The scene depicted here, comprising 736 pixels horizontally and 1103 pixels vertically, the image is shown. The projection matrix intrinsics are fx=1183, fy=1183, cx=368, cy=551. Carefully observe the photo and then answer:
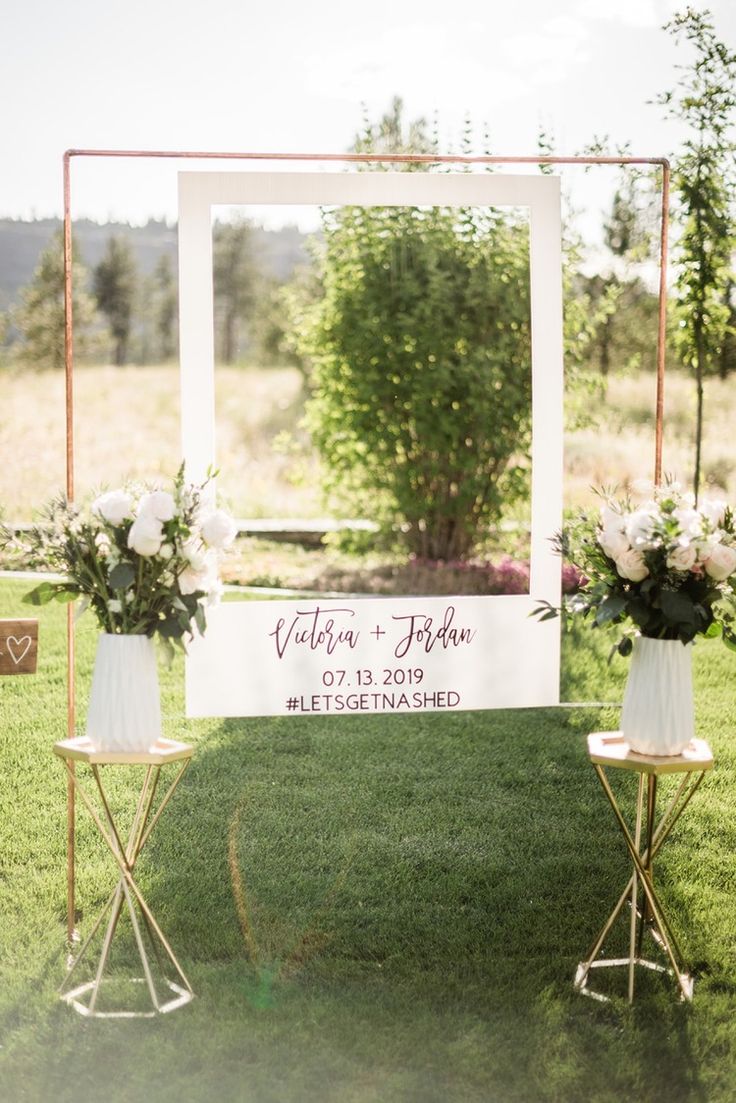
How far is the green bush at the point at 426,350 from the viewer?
668 centimetres

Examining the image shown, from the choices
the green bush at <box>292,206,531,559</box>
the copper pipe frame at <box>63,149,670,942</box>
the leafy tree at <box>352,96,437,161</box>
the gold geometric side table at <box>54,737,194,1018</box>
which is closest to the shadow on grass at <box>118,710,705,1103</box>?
the gold geometric side table at <box>54,737,194,1018</box>

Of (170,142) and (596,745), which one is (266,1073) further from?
(170,142)

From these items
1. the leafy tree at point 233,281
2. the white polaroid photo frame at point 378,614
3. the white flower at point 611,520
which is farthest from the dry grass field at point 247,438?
the white flower at point 611,520

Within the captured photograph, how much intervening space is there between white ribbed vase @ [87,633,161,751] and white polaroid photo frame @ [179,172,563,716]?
0.46 meters

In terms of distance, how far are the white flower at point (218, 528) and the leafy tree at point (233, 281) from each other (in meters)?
12.7

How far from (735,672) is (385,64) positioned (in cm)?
527

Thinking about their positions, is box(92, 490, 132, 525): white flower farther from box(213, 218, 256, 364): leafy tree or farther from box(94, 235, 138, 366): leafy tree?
box(94, 235, 138, 366): leafy tree

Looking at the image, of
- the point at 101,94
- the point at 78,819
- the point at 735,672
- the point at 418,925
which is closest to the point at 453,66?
the point at 101,94

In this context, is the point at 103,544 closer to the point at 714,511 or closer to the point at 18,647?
the point at 18,647

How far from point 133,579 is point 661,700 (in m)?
1.34

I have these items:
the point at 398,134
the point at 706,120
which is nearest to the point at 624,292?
the point at 398,134

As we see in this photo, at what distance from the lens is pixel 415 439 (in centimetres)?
681

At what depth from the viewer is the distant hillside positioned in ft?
48.6

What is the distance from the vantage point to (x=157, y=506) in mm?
2836
